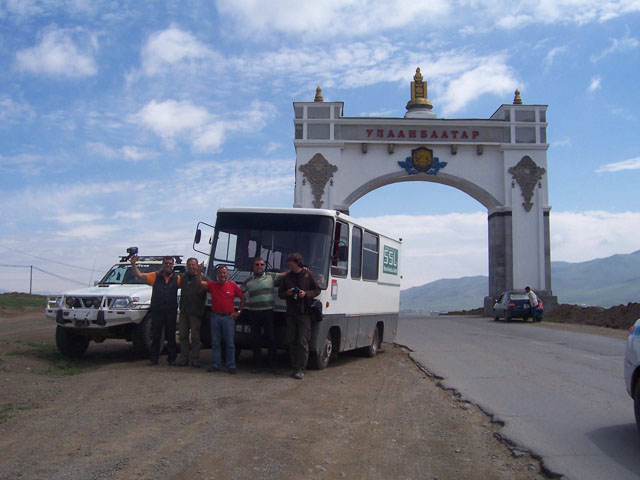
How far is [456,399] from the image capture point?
8.35 meters

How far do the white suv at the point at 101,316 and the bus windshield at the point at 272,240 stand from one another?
5.25ft

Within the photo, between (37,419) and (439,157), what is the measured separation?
3222cm

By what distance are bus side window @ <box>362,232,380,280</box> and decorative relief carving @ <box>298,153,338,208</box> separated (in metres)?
24.0

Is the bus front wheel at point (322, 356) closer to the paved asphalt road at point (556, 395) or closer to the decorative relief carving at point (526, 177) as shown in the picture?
the paved asphalt road at point (556, 395)

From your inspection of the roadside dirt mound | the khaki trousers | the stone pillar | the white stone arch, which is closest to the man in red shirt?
the khaki trousers

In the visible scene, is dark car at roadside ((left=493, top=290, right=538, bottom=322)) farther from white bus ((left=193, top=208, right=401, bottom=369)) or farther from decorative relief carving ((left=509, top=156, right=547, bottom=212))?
white bus ((left=193, top=208, right=401, bottom=369))

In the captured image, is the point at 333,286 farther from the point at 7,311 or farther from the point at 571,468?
the point at 7,311

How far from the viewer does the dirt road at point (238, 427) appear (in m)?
5.07

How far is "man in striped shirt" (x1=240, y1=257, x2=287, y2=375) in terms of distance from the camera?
995 cm

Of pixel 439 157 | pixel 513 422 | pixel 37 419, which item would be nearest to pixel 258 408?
pixel 37 419

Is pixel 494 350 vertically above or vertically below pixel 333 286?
below

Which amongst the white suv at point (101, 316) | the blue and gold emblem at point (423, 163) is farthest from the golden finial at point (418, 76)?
the white suv at point (101, 316)

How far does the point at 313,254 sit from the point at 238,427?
4232mm

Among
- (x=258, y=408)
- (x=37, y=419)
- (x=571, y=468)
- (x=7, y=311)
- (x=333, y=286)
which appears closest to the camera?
(x=571, y=468)
